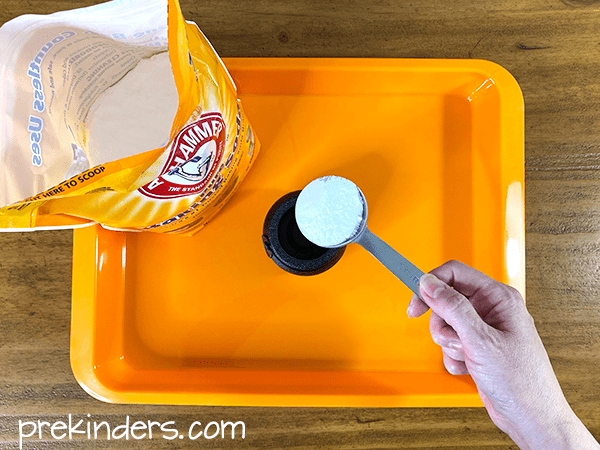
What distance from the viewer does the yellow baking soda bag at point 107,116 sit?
0.34m

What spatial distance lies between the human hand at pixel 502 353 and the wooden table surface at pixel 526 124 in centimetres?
16

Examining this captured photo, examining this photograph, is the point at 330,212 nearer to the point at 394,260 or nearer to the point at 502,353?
the point at 394,260

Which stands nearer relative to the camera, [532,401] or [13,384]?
[532,401]

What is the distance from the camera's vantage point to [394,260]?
0.44 metres

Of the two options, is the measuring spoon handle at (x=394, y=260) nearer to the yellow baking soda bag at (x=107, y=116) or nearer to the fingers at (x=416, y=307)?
the fingers at (x=416, y=307)

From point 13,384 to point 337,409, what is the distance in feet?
1.59

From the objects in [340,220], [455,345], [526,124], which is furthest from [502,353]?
[526,124]

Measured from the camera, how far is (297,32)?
0.57m

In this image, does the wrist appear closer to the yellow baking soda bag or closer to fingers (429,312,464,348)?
fingers (429,312,464,348)

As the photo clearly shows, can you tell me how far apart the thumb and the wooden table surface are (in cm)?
25

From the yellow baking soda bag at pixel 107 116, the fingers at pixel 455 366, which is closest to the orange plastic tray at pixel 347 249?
the fingers at pixel 455 366

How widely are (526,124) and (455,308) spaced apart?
1.14 feet

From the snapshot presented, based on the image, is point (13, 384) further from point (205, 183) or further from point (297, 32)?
point (297, 32)

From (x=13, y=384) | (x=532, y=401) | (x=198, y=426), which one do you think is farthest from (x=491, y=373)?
(x=13, y=384)
